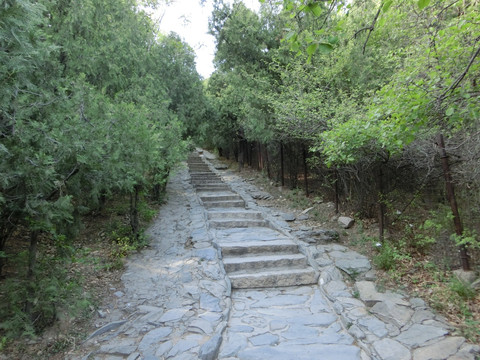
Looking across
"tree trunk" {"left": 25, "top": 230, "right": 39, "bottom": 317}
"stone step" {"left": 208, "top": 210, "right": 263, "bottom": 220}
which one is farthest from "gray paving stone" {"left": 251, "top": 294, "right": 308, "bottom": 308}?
"stone step" {"left": 208, "top": 210, "right": 263, "bottom": 220}

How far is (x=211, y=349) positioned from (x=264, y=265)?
2.27 meters

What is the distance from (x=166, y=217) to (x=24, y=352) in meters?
4.88

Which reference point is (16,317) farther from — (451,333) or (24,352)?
(451,333)

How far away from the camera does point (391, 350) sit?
9.98ft

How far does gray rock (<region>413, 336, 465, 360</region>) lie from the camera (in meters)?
2.86

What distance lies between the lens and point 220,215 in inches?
316

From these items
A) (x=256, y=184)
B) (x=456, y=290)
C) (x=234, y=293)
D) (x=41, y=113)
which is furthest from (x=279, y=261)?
(x=256, y=184)

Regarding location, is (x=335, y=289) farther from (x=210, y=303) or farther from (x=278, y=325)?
(x=210, y=303)

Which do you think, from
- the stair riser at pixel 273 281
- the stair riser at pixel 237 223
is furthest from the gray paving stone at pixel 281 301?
the stair riser at pixel 237 223

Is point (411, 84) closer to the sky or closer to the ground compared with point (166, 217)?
closer to the sky

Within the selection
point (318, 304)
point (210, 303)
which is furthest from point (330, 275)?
point (210, 303)

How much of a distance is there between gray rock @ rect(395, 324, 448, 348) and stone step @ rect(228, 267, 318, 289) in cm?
170

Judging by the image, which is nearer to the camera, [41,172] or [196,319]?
[41,172]

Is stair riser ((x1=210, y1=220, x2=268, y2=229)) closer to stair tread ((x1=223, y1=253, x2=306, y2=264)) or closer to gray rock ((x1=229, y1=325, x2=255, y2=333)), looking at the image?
stair tread ((x1=223, y1=253, x2=306, y2=264))
